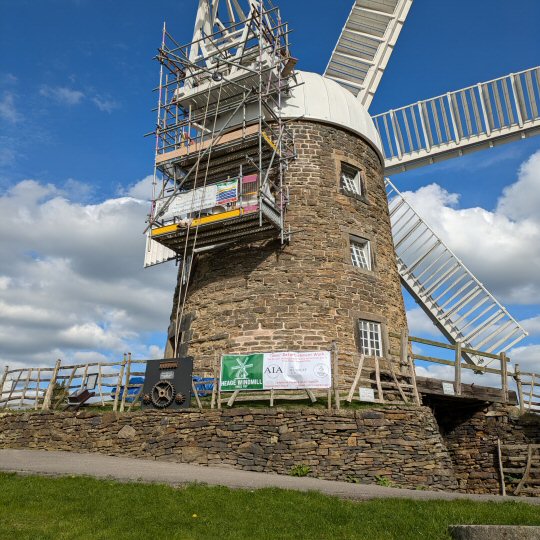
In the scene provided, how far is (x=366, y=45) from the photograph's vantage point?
994 inches

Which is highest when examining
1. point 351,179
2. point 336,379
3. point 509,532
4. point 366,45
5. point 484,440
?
point 366,45

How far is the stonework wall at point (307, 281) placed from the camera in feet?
53.7

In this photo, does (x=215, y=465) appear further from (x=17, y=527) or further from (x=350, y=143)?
(x=350, y=143)

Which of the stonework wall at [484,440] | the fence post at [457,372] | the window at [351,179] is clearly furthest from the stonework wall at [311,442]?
the window at [351,179]

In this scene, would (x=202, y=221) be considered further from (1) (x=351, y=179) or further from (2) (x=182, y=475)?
(2) (x=182, y=475)

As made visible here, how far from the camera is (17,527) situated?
24.3 ft

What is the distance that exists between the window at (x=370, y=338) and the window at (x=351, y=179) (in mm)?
4861

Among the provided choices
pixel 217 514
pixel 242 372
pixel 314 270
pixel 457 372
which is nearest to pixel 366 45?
pixel 314 270

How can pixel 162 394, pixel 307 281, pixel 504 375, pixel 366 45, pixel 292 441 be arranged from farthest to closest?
pixel 366 45
pixel 504 375
pixel 307 281
pixel 162 394
pixel 292 441

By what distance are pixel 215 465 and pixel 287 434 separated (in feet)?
6.22

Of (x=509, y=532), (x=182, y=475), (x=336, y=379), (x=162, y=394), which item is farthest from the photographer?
(x=162, y=394)

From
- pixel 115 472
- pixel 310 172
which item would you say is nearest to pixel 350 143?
pixel 310 172

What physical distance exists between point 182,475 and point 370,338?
26.7ft

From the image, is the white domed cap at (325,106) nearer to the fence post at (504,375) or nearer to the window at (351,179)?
the window at (351,179)
